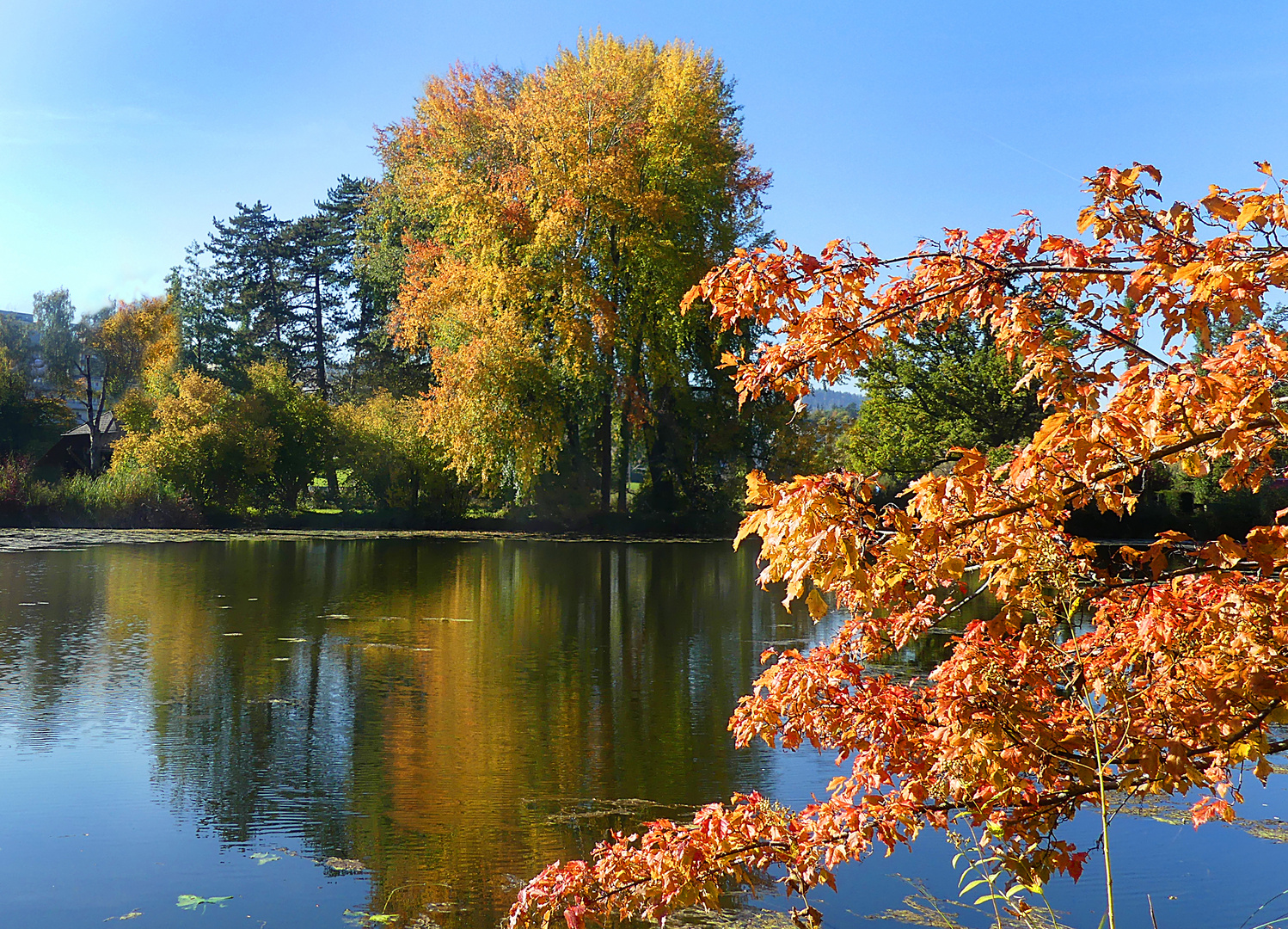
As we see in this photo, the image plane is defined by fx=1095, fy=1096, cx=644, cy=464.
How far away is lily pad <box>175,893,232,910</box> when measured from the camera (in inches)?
177

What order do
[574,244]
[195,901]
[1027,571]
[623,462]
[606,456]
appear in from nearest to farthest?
[1027,571]
[195,901]
[574,244]
[606,456]
[623,462]

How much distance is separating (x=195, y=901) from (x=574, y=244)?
80.5ft

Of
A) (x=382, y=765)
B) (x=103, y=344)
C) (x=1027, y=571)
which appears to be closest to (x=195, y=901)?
(x=382, y=765)

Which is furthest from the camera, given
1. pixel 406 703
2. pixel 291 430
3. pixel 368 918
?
pixel 291 430

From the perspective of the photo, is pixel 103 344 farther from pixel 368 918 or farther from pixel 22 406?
pixel 368 918

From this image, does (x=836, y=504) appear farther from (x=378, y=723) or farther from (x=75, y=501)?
(x=75, y=501)

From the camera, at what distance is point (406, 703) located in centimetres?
855

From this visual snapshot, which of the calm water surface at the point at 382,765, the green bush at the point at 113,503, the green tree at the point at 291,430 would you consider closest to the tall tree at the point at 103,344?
the green tree at the point at 291,430

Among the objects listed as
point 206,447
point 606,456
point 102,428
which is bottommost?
point 606,456

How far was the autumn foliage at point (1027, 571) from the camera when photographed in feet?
9.11

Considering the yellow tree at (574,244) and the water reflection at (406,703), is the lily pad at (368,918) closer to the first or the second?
the water reflection at (406,703)

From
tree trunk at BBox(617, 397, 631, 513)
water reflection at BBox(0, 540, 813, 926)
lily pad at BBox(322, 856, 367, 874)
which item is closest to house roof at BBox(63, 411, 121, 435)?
tree trunk at BBox(617, 397, 631, 513)

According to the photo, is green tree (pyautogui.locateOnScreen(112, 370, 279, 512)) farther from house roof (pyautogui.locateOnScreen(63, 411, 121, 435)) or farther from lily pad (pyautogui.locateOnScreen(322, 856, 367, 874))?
lily pad (pyautogui.locateOnScreen(322, 856, 367, 874))

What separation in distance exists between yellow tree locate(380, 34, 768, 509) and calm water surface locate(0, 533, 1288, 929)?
13043 mm
